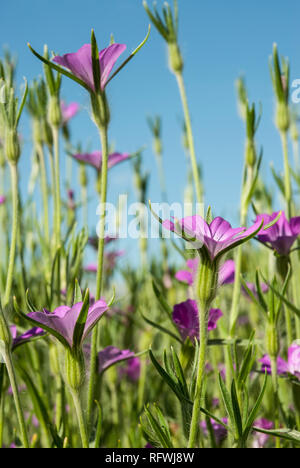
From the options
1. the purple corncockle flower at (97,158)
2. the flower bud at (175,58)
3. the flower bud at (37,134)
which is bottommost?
the purple corncockle flower at (97,158)

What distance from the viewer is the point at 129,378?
109cm

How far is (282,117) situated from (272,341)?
0.36m

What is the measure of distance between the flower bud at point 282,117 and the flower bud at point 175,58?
16cm

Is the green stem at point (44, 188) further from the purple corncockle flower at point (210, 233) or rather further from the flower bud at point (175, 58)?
the purple corncockle flower at point (210, 233)

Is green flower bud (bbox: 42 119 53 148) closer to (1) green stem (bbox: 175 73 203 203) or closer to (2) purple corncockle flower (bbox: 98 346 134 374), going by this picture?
(1) green stem (bbox: 175 73 203 203)

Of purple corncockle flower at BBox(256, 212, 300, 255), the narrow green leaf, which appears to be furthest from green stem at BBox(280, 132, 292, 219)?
the narrow green leaf

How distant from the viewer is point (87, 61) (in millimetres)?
479

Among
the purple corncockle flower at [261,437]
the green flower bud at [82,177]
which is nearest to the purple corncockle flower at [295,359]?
the purple corncockle flower at [261,437]

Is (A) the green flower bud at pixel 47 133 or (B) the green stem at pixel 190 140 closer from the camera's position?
(B) the green stem at pixel 190 140

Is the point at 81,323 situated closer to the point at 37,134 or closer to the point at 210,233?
the point at 210,233

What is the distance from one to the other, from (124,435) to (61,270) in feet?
1.30

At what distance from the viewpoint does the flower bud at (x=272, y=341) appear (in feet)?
1.85
